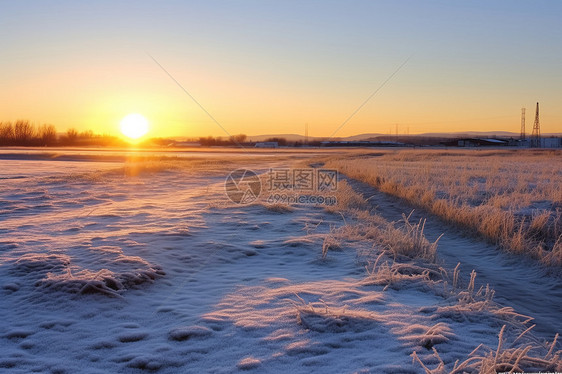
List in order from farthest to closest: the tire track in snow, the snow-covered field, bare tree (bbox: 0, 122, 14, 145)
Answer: bare tree (bbox: 0, 122, 14, 145) < the tire track in snow < the snow-covered field

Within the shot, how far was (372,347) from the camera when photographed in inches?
147

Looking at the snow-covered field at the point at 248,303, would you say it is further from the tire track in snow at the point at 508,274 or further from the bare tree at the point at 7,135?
the bare tree at the point at 7,135

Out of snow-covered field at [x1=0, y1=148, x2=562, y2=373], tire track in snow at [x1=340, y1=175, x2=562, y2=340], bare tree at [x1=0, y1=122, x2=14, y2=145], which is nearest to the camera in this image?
snow-covered field at [x1=0, y1=148, x2=562, y2=373]

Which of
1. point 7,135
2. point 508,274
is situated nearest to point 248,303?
point 508,274

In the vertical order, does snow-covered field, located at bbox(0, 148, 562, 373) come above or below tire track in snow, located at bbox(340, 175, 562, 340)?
above

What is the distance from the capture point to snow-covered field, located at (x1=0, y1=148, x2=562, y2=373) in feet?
11.8

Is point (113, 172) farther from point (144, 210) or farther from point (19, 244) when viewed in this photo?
point (19, 244)

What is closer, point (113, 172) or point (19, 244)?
point (19, 244)

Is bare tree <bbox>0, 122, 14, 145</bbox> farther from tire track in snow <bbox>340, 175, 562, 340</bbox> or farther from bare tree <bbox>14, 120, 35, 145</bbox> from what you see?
tire track in snow <bbox>340, 175, 562, 340</bbox>

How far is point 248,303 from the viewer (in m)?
4.90

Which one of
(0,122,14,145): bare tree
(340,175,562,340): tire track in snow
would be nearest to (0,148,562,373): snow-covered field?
(340,175,562,340): tire track in snow

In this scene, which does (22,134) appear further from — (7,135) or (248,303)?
(248,303)

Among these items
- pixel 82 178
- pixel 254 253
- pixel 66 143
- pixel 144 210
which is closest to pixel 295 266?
pixel 254 253

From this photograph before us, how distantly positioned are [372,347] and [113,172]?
22944mm
